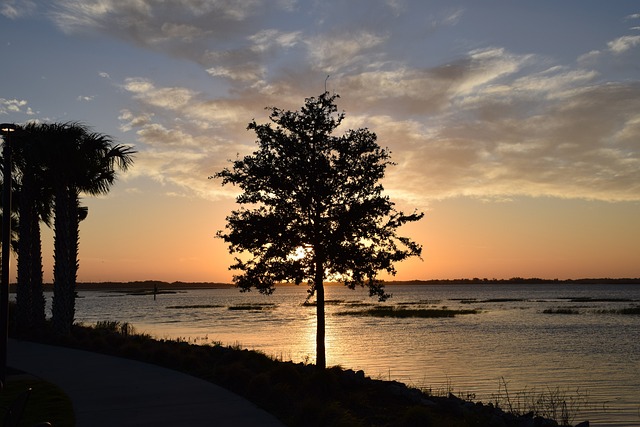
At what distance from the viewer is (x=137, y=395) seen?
15.0 meters

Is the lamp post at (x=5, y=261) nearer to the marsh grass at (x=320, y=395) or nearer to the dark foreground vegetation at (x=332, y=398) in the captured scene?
the marsh grass at (x=320, y=395)

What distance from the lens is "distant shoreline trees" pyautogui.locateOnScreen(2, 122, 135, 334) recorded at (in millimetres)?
29328

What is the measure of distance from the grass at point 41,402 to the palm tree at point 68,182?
13208 mm

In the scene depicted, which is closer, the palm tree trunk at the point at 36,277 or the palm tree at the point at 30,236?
the palm tree at the point at 30,236

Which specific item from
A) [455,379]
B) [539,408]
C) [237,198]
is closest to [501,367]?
[455,379]

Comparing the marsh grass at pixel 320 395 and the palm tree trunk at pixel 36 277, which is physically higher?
the palm tree trunk at pixel 36 277

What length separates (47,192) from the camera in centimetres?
3541

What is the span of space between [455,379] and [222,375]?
42.7ft

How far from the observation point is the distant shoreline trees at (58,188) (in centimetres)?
2933

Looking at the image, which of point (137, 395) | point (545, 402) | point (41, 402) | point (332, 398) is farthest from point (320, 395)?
point (545, 402)

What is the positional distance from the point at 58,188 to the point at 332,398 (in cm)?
1994

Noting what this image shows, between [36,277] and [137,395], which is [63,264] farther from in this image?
[137,395]

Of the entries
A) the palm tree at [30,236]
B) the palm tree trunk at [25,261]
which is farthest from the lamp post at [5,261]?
the palm tree trunk at [25,261]

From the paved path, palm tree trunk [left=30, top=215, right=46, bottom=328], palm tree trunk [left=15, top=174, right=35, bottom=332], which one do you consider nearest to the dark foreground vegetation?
the paved path
